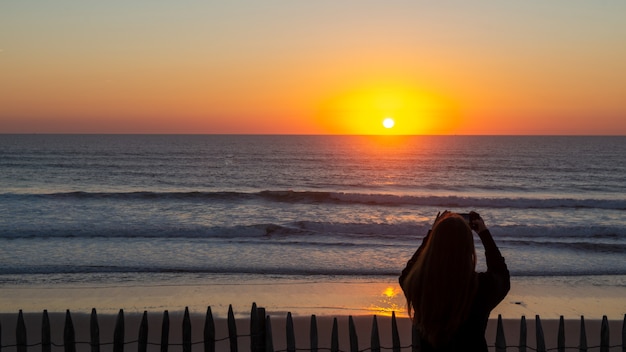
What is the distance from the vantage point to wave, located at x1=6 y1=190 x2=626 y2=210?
33.2 m

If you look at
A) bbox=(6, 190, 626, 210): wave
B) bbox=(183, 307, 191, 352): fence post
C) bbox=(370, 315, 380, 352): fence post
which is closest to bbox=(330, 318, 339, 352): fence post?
bbox=(370, 315, 380, 352): fence post

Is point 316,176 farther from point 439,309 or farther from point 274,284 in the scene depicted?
point 439,309

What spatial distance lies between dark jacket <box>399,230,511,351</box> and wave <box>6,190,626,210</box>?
2957 centimetres

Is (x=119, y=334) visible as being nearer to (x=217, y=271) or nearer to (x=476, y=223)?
(x=476, y=223)

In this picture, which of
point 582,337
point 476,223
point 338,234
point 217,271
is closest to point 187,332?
point 476,223

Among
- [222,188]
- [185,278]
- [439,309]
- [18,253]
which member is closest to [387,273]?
[185,278]

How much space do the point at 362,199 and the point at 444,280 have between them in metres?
31.5

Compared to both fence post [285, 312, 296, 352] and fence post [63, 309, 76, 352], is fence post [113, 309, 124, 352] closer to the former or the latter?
fence post [63, 309, 76, 352]

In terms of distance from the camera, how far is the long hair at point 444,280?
2.88 metres

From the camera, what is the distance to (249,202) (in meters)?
33.9

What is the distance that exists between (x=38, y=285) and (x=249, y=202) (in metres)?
20.6

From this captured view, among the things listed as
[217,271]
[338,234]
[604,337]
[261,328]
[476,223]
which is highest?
Result: [476,223]

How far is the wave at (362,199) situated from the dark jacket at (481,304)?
29571 mm

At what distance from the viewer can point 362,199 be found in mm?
34312
